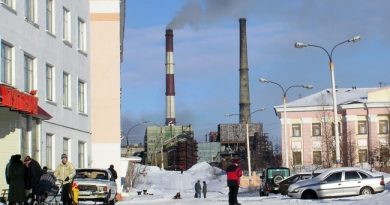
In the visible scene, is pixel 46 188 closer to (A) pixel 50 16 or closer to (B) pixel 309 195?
(B) pixel 309 195

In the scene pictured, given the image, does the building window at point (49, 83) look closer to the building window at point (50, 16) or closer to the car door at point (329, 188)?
the building window at point (50, 16)

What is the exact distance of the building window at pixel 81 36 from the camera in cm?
4388

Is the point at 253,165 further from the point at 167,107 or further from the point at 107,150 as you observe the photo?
the point at 107,150

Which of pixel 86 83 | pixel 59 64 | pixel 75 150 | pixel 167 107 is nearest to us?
pixel 59 64

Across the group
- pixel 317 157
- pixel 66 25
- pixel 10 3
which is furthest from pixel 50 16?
pixel 317 157

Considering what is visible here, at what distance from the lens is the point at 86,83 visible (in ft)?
147

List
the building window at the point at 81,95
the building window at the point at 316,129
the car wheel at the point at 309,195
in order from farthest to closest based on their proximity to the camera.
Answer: the building window at the point at 316,129, the building window at the point at 81,95, the car wheel at the point at 309,195

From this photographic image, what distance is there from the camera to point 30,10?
3478cm

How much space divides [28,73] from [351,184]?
14.8m

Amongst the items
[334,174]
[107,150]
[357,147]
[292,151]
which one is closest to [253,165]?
[292,151]

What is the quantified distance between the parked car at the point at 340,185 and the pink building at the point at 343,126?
5905 cm

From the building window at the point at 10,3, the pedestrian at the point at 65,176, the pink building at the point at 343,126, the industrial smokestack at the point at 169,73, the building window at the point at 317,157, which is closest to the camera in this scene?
the pedestrian at the point at 65,176

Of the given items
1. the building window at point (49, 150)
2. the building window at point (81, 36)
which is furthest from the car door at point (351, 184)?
the building window at point (81, 36)

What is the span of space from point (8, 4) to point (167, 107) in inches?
2991
